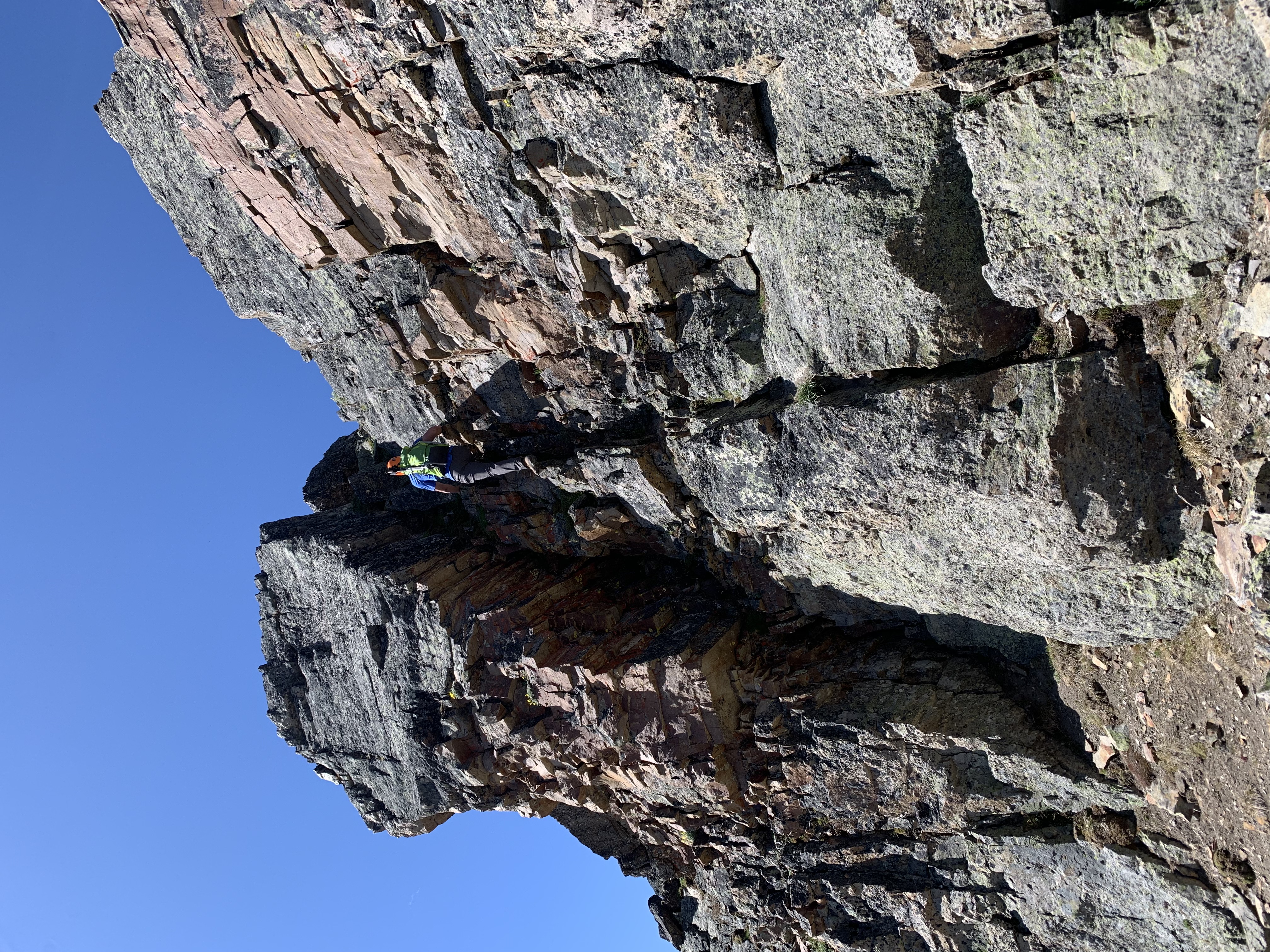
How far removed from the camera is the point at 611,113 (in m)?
11.5

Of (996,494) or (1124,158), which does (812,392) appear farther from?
(1124,158)

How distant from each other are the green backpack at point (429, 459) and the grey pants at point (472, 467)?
150 millimetres

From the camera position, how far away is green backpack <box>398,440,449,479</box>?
17.2 metres

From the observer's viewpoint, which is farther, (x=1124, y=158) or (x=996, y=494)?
(x=996, y=494)

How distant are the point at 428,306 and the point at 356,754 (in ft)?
A: 31.9

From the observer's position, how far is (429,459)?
17.3 meters

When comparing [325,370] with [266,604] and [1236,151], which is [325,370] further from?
[1236,151]

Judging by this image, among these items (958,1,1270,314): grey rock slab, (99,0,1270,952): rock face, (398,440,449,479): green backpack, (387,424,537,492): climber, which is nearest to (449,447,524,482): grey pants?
(387,424,537,492): climber

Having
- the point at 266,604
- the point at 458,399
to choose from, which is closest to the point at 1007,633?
Answer: the point at 458,399

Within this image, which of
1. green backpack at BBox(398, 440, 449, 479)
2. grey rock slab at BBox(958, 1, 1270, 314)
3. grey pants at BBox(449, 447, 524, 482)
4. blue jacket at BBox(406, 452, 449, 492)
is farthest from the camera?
blue jacket at BBox(406, 452, 449, 492)

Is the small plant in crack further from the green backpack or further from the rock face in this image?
the green backpack

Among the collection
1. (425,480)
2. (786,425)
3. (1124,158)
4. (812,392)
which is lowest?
→ (1124,158)

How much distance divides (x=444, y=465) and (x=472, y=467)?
59 cm

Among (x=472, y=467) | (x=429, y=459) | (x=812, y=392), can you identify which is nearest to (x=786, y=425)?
(x=812, y=392)
